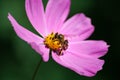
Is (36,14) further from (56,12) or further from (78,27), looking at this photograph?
(78,27)

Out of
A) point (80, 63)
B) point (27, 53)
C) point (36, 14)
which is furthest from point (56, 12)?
point (27, 53)

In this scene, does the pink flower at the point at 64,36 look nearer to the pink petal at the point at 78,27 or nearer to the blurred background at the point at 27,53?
the pink petal at the point at 78,27

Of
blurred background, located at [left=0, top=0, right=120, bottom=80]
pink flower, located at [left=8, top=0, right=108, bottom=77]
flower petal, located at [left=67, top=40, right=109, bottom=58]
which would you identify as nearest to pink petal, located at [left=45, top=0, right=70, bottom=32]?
pink flower, located at [left=8, top=0, right=108, bottom=77]

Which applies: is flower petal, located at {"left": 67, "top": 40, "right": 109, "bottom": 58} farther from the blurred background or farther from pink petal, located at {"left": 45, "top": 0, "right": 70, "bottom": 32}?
the blurred background

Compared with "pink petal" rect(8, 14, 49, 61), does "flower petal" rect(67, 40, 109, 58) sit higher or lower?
lower

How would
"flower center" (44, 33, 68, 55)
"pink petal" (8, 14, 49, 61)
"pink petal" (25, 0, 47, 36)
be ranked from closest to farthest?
"pink petal" (8, 14, 49, 61)
"pink petal" (25, 0, 47, 36)
"flower center" (44, 33, 68, 55)

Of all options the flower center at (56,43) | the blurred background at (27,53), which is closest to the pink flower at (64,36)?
the flower center at (56,43)

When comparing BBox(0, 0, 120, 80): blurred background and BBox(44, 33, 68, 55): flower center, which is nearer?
BBox(44, 33, 68, 55): flower center

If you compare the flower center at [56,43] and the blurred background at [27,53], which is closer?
the flower center at [56,43]
